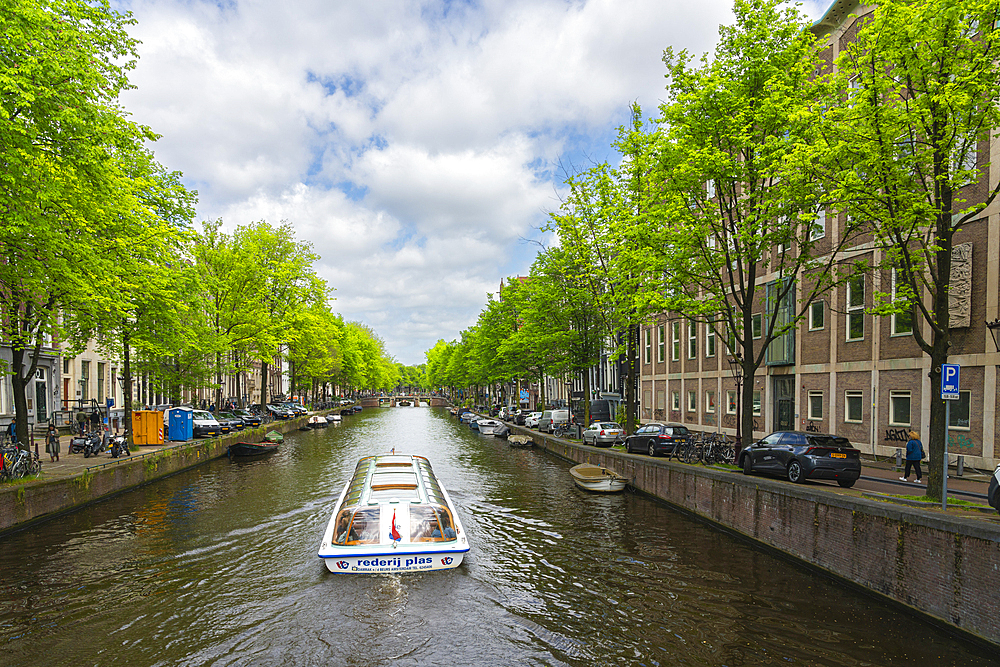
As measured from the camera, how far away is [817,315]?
2739cm

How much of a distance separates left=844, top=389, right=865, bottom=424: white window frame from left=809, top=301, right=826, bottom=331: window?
346 centimetres

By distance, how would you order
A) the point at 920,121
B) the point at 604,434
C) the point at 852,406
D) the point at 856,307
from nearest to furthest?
1. the point at 920,121
2. the point at 856,307
3. the point at 852,406
4. the point at 604,434

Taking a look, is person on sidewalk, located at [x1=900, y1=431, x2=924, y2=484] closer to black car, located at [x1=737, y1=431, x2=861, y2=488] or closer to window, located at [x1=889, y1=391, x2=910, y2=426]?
black car, located at [x1=737, y1=431, x2=861, y2=488]

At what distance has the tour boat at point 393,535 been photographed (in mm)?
12258

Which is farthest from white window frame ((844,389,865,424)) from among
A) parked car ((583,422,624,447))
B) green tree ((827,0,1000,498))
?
green tree ((827,0,1000,498))

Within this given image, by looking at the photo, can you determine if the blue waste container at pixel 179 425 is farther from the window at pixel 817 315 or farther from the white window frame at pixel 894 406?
the white window frame at pixel 894 406

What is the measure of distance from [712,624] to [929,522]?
13.8ft

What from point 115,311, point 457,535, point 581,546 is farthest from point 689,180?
point 115,311

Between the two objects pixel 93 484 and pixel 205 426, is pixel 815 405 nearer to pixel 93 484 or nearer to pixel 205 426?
pixel 93 484

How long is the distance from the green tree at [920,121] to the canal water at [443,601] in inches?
192

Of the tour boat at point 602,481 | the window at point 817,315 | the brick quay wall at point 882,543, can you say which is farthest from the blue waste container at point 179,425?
the window at point 817,315

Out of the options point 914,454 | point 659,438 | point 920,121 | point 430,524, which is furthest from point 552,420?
point 920,121

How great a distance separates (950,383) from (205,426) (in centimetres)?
3833

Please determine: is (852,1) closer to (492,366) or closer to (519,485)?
(519,485)
